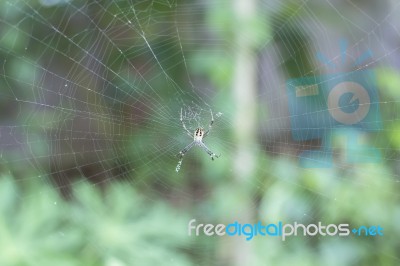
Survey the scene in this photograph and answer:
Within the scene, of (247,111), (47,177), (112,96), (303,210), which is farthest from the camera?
(112,96)

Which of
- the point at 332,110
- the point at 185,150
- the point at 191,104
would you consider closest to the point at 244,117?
the point at 332,110

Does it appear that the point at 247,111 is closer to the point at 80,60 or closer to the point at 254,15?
the point at 254,15

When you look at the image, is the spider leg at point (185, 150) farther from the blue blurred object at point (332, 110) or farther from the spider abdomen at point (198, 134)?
the blue blurred object at point (332, 110)

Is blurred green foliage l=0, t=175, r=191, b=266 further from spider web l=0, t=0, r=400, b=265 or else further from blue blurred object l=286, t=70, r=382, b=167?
blue blurred object l=286, t=70, r=382, b=167

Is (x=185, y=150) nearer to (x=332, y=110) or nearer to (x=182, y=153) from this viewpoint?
(x=182, y=153)

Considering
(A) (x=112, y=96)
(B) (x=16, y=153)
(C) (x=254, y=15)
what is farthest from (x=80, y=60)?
(C) (x=254, y=15)

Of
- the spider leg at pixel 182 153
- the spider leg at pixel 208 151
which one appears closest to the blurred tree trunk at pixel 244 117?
the spider leg at pixel 208 151
